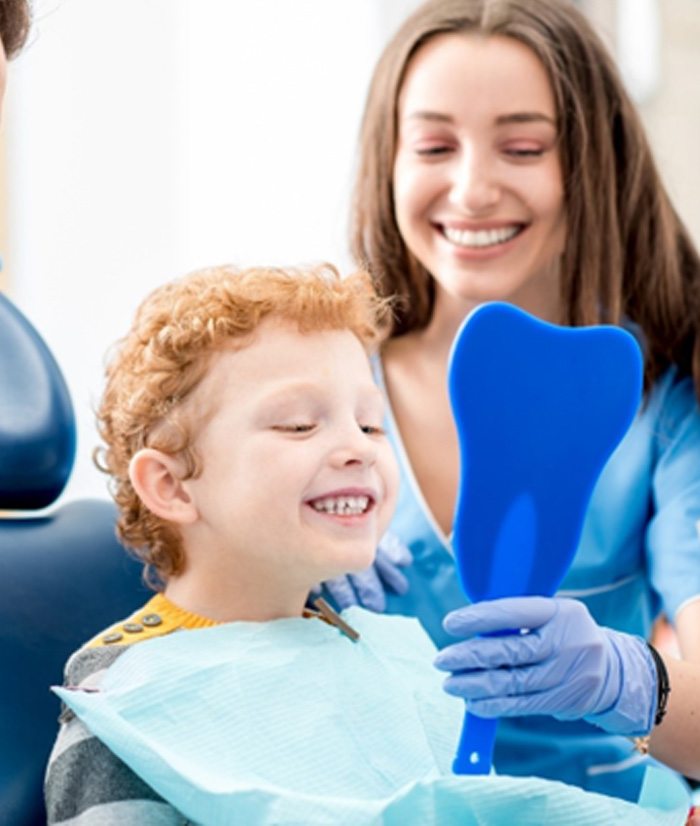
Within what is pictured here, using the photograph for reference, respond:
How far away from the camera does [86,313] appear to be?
2816 mm

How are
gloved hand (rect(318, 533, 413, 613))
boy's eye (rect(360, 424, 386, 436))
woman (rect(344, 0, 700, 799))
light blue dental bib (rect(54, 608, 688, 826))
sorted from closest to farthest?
light blue dental bib (rect(54, 608, 688, 826))
boy's eye (rect(360, 424, 386, 436))
gloved hand (rect(318, 533, 413, 613))
woman (rect(344, 0, 700, 799))

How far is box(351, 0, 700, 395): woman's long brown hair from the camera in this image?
6.31ft

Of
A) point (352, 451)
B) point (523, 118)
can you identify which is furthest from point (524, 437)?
point (523, 118)

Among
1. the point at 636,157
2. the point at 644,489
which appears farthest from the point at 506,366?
the point at 636,157

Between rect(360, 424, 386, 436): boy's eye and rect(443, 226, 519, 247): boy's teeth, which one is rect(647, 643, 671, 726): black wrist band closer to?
rect(360, 424, 386, 436): boy's eye

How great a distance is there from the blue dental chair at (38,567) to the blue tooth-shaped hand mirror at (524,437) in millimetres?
424

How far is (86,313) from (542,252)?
114cm

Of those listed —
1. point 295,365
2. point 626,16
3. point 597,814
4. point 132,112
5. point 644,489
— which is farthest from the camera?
point 626,16

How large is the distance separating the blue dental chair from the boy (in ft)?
0.37

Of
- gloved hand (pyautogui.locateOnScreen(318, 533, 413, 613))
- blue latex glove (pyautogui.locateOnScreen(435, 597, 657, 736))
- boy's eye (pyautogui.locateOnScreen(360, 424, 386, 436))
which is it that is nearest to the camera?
blue latex glove (pyautogui.locateOnScreen(435, 597, 657, 736))

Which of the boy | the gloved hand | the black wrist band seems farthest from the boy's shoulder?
the black wrist band

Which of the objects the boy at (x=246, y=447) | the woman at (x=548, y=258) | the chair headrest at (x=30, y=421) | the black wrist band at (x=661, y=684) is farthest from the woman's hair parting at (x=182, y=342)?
the woman at (x=548, y=258)

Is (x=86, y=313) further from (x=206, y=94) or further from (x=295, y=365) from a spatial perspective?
(x=295, y=365)

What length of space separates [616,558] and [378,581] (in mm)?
320
